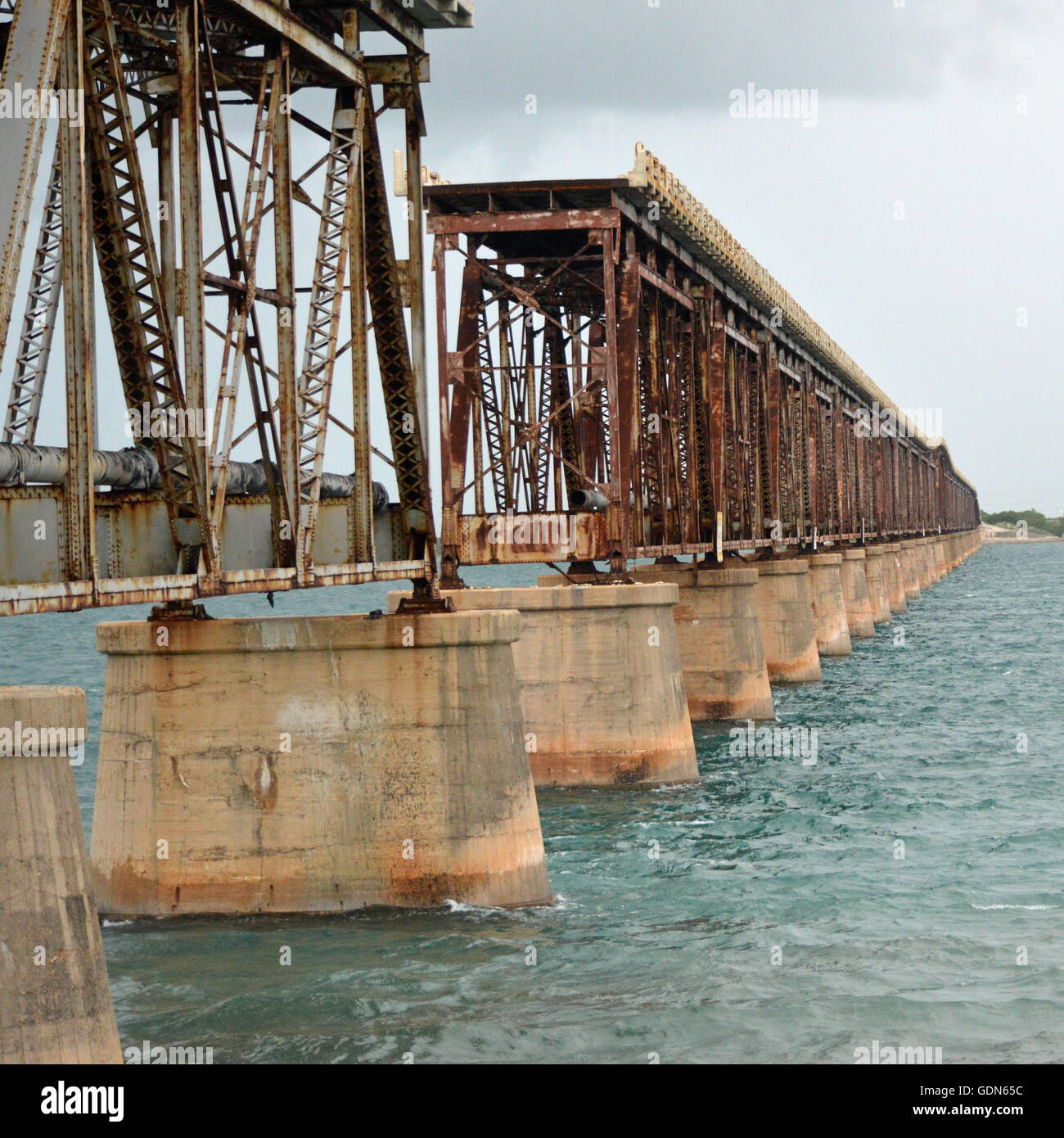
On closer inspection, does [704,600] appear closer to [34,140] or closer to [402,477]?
[402,477]

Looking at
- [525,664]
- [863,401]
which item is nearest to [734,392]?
[525,664]

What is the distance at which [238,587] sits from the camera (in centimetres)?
1459

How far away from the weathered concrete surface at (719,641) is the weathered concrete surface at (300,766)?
21.9 m

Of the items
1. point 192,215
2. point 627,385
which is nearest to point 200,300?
point 192,215

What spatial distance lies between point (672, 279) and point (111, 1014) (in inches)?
1144

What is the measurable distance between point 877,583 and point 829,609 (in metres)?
21.7

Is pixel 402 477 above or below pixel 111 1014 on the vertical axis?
above

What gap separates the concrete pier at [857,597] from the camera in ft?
234

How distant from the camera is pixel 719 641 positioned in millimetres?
38562

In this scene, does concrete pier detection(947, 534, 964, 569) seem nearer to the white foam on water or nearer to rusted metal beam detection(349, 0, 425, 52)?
the white foam on water

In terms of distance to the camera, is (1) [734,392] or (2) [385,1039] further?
(1) [734,392]

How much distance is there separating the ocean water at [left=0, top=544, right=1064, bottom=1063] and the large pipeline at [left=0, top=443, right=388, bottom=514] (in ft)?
15.6
